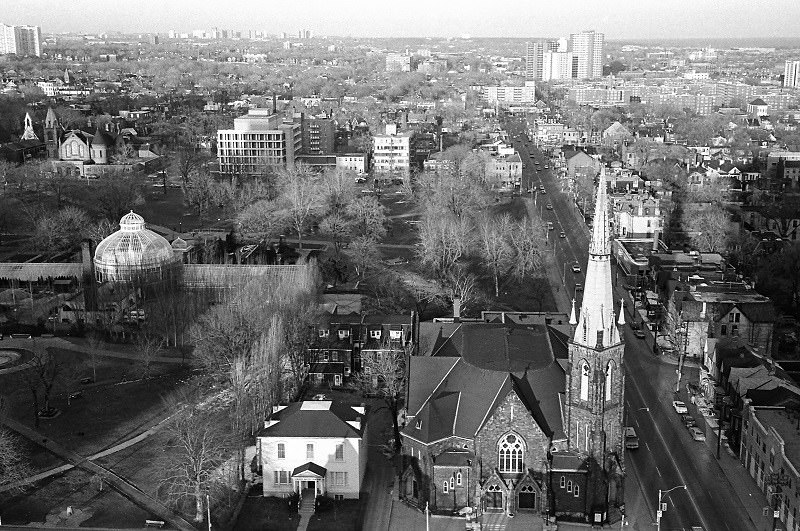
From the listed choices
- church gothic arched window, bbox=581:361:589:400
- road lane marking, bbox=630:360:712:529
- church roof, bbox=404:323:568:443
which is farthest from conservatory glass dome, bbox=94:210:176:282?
church gothic arched window, bbox=581:361:589:400

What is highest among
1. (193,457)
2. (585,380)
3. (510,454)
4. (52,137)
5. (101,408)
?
(585,380)

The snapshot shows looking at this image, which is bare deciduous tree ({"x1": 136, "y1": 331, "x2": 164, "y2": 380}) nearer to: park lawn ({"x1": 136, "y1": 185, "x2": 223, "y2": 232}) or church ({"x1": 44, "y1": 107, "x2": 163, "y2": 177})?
park lawn ({"x1": 136, "y1": 185, "x2": 223, "y2": 232})

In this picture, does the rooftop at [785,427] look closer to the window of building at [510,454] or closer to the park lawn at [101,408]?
the window of building at [510,454]

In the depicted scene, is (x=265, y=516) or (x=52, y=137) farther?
(x=52, y=137)

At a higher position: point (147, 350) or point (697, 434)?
point (147, 350)

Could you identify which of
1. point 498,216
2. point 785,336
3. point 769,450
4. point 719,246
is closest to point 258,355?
point 769,450

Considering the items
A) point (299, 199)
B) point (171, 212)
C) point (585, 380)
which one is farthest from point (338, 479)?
point (171, 212)

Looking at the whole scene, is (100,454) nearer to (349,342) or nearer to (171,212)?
(349,342)
